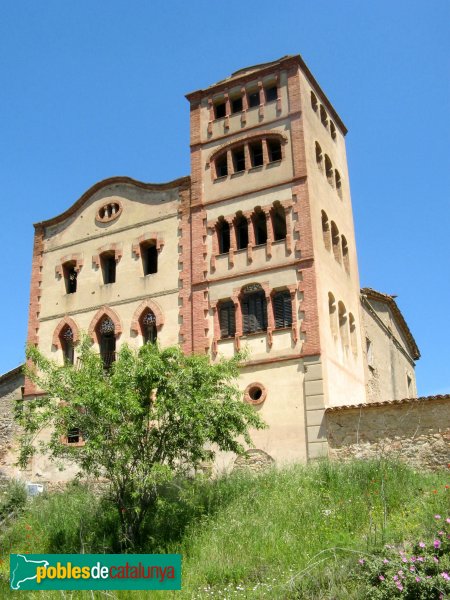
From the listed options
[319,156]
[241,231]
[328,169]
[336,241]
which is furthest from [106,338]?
[328,169]

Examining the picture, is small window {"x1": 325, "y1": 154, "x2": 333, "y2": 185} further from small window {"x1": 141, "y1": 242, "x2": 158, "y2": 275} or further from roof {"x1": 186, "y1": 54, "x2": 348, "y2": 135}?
small window {"x1": 141, "y1": 242, "x2": 158, "y2": 275}

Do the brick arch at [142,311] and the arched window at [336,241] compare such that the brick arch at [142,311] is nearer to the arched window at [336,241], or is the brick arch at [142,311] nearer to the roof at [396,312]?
the arched window at [336,241]

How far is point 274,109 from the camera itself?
26.2 metres

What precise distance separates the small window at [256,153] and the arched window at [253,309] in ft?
16.7

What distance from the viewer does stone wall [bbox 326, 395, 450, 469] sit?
64.8 ft

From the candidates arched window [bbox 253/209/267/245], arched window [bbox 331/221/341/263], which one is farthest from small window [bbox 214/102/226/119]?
arched window [bbox 331/221/341/263]

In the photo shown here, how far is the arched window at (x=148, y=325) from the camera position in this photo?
25.7 metres

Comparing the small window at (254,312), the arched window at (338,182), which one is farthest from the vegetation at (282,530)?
the arched window at (338,182)

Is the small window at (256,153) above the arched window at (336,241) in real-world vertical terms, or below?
above

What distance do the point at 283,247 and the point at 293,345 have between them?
11.7ft

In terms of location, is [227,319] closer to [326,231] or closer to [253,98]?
[326,231]

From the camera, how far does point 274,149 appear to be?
26.2m

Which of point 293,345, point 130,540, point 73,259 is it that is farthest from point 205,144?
→ point 130,540

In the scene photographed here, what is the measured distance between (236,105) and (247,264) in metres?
7.05
